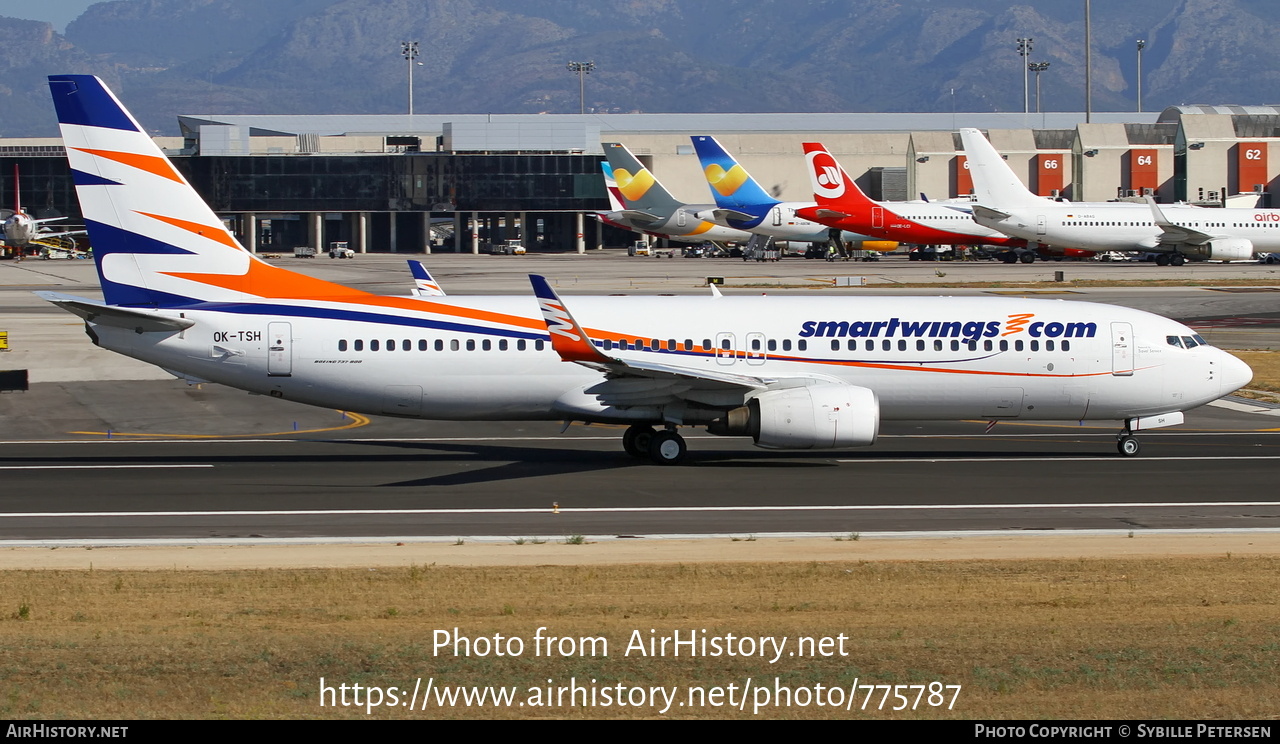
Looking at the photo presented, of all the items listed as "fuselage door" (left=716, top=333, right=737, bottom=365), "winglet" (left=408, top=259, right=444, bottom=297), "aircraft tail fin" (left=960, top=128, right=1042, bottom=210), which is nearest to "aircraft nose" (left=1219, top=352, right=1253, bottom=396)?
"fuselage door" (left=716, top=333, right=737, bottom=365)

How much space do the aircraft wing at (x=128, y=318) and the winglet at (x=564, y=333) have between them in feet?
24.2

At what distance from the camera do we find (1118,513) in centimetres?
2402

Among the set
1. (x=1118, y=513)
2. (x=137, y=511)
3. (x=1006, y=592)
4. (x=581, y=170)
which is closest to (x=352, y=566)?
(x=137, y=511)

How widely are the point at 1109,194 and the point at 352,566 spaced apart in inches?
5092

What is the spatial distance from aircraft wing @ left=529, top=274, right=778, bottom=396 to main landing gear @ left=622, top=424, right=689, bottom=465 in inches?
49.6

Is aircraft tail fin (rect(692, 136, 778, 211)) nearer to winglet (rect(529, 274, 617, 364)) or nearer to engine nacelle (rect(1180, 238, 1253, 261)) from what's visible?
engine nacelle (rect(1180, 238, 1253, 261))

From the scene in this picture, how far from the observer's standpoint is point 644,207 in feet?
374

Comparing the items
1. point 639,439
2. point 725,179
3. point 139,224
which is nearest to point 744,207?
point 725,179

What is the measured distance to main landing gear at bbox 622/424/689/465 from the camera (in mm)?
29422

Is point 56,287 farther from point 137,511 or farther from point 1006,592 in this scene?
point 1006,592

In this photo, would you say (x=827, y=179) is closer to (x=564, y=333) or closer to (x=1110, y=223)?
(x=1110, y=223)

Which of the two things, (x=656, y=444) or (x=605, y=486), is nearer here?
(x=605, y=486)

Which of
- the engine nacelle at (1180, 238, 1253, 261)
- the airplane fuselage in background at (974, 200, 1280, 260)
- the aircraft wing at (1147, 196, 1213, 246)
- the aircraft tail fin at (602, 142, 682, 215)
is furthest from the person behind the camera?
the aircraft tail fin at (602, 142, 682, 215)

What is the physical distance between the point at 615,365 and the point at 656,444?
2.79 meters
